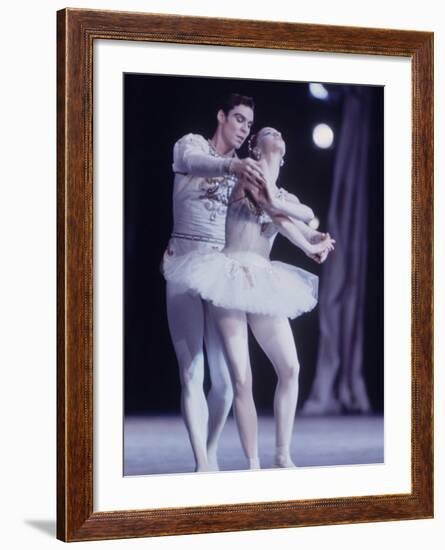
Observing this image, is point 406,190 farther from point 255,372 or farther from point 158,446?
point 158,446

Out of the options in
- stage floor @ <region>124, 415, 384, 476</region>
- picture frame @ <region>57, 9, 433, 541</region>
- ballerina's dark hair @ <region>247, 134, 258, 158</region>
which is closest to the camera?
picture frame @ <region>57, 9, 433, 541</region>

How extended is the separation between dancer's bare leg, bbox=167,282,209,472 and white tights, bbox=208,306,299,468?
6cm

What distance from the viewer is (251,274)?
4.30 metres

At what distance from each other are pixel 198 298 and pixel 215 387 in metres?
0.25

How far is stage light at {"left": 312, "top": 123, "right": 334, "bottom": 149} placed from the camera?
4.38m

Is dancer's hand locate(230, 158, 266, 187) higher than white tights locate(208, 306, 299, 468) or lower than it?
higher

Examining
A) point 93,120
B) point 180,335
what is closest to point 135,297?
point 180,335

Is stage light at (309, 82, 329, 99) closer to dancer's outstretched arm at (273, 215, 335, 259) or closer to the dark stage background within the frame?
the dark stage background

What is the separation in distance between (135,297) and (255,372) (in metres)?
0.41

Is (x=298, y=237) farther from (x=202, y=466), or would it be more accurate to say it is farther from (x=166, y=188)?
(x=202, y=466)

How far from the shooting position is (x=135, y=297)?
4191 mm

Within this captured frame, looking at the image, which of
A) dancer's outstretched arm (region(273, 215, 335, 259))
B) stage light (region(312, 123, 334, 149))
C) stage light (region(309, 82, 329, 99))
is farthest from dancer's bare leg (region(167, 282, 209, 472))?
stage light (region(309, 82, 329, 99))

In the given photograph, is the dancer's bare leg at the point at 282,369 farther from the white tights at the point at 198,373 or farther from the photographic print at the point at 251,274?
the white tights at the point at 198,373

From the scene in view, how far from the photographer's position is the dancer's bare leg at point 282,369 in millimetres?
4328
